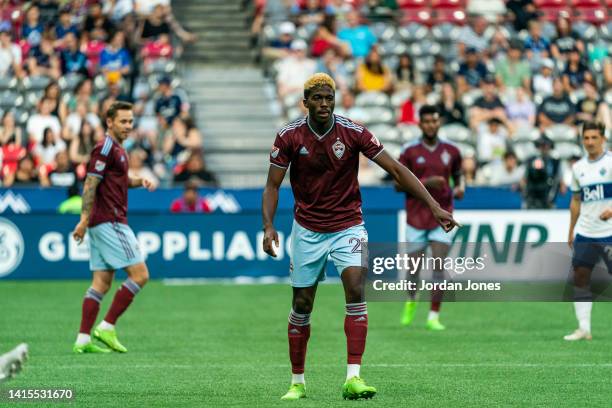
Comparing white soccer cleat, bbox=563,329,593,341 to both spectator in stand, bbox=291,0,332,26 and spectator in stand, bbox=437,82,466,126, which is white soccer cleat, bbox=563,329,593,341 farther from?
spectator in stand, bbox=291,0,332,26

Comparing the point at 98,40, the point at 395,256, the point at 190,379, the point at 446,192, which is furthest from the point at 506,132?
the point at 190,379

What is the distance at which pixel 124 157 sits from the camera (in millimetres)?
13367

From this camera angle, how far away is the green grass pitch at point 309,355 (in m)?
10.1

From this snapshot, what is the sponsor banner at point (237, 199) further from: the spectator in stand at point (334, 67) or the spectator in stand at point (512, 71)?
the spectator in stand at point (512, 71)

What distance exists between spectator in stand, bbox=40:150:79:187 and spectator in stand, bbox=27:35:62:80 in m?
3.20

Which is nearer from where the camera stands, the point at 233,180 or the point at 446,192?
the point at 446,192

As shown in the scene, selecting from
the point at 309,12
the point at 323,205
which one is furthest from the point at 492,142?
the point at 323,205

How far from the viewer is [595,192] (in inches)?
557

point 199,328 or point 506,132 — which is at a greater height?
point 506,132

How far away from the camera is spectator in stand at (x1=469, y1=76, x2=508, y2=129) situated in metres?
26.5

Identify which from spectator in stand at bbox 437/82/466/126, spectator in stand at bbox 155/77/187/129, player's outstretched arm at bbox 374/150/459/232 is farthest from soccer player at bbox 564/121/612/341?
spectator in stand at bbox 155/77/187/129

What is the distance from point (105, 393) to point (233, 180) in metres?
15.5

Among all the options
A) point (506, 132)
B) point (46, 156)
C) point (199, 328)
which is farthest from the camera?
point (506, 132)

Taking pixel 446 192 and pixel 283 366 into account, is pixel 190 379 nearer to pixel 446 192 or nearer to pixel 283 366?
pixel 283 366
